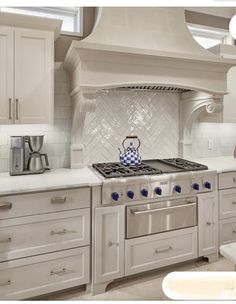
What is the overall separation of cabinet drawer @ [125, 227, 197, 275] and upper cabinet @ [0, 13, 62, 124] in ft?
4.32

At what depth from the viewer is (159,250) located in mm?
2223

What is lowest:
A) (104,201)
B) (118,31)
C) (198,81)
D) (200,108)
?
(104,201)

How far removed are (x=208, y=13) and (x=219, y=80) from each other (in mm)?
1182

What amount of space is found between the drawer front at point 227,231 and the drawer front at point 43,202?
1448mm

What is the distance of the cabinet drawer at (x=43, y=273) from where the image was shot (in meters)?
1.79

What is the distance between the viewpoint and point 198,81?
8.07ft

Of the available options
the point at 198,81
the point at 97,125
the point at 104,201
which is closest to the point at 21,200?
the point at 104,201

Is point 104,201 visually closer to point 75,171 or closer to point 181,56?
point 75,171

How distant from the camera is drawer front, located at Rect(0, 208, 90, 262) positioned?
1.77 metres

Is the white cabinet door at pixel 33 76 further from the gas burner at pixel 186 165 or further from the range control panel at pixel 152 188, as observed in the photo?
the gas burner at pixel 186 165

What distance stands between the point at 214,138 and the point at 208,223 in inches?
51.7

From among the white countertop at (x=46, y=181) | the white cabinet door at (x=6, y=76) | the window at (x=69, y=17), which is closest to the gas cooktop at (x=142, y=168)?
the white countertop at (x=46, y=181)

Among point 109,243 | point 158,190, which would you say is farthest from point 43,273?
point 158,190

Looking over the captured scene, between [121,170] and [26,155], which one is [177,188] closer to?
[121,170]
